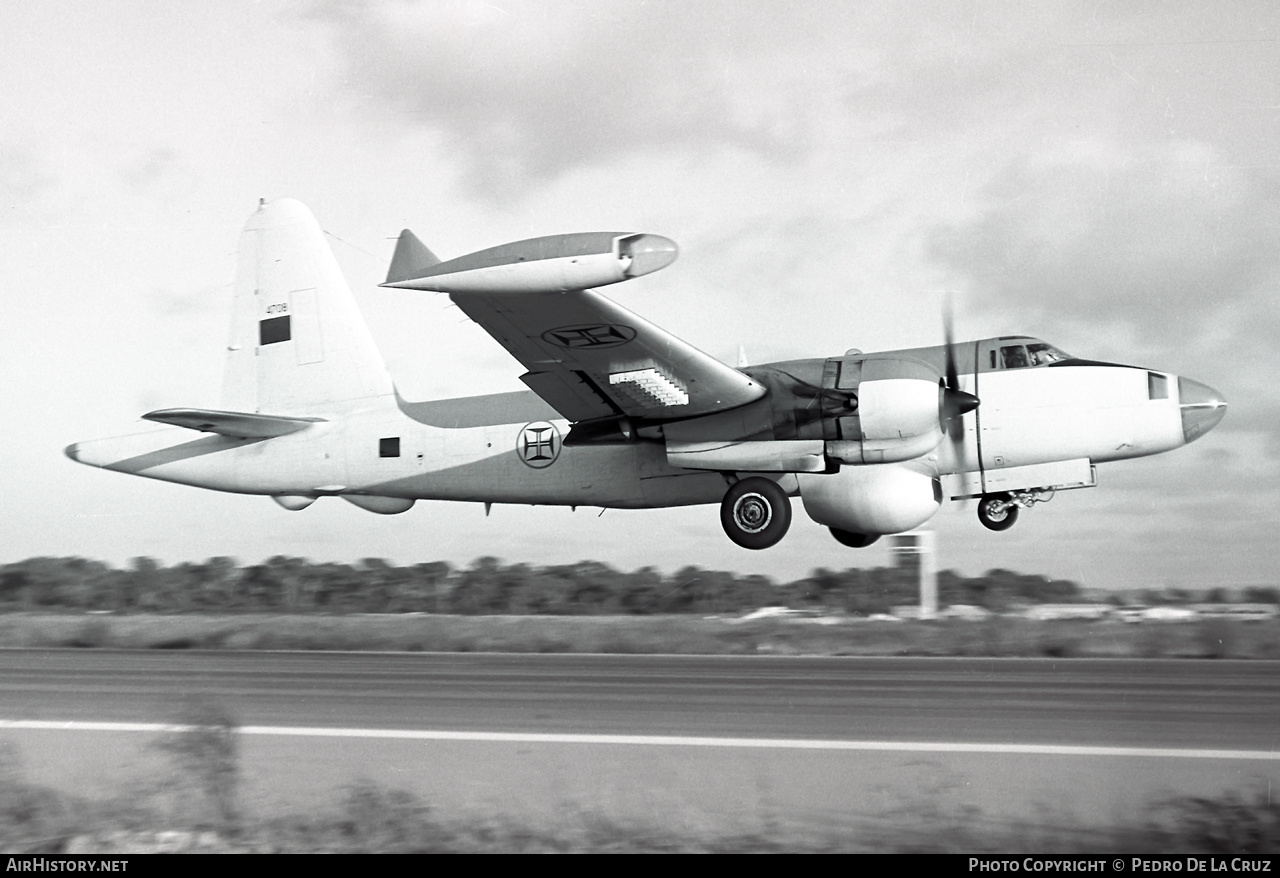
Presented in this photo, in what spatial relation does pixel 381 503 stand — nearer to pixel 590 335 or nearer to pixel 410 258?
pixel 590 335

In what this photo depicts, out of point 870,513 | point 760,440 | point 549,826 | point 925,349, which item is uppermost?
point 925,349

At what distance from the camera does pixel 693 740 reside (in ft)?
32.9

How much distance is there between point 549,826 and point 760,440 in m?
9.27

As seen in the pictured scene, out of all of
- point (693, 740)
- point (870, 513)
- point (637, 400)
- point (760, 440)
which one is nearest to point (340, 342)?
point (637, 400)

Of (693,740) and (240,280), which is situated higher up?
(240,280)

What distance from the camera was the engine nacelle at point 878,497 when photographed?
16328 millimetres

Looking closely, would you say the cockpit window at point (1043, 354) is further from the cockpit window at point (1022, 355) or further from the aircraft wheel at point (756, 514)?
the aircraft wheel at point (756, 514)

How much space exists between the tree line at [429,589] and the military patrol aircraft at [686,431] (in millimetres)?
6103

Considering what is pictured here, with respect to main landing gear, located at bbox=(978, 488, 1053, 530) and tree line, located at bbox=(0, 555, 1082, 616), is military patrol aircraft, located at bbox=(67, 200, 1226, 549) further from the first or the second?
tree line, located at bbox=(0, 555, 1082, 616)

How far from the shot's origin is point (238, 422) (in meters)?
18.0

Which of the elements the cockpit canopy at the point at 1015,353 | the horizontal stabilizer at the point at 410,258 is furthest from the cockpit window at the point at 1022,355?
the horizontal stabilizer at the point at 410,258

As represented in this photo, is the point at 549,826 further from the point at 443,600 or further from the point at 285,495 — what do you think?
the point at 443,600

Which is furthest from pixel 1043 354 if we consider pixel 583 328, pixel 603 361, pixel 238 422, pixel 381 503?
pixel 238 422

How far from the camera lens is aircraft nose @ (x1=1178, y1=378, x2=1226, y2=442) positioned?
16422mm
